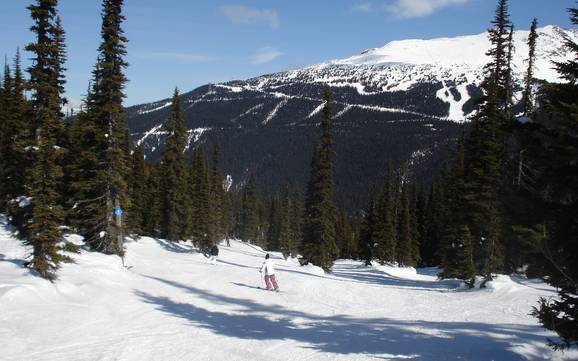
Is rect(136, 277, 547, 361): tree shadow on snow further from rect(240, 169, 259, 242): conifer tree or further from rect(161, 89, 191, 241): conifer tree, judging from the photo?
rect(240, 169, 259, 242): conifer tree

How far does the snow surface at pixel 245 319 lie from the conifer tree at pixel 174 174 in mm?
23754

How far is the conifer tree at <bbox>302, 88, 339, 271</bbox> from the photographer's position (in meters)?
37.8

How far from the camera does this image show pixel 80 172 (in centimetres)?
2936

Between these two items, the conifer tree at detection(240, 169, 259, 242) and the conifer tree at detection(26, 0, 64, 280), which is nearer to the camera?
the conifer tree at detection(26, 0, 64, 280)

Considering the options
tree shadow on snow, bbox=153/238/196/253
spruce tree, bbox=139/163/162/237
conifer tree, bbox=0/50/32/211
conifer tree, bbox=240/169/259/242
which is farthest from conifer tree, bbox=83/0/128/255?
conifer tree, bbox=240/169/259/242

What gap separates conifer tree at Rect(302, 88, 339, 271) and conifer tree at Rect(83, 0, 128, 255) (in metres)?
15.5

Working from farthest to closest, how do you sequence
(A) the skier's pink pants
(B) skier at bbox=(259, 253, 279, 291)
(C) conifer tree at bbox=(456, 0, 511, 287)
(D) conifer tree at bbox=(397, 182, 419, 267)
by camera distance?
(D) conifer tree at bbox=(397, 182, 419, 267), (C) conifer tree at bbox=(456, 0, 511, 287), (A) the skier's pink pants, (B) skier at bbox=(259, 253, 279, 291)

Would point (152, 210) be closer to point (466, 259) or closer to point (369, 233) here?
point (369, 233)

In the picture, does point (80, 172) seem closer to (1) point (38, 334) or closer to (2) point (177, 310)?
(2) point (177, 310)

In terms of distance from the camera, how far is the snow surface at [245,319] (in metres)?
12.1

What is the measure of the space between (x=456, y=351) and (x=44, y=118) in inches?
651

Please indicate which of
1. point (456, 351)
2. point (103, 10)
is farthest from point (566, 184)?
point (103, 10)

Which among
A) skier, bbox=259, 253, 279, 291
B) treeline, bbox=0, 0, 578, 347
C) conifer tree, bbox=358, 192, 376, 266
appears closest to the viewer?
treeline, bbox=0, 0, 578, 347

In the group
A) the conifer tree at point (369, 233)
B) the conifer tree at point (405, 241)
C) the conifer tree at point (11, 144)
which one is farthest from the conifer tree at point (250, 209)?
the conifer tree at point (11, 144)
